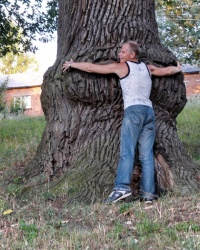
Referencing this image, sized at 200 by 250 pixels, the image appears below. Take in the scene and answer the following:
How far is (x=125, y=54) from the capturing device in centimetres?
624

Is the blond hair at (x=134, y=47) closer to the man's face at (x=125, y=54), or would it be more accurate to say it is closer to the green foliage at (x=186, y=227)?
the man's face at (x=125, y=54)

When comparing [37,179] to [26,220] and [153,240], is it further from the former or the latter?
[153,240]

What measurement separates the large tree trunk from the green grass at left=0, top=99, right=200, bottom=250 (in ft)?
1.79

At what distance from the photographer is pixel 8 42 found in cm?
1352

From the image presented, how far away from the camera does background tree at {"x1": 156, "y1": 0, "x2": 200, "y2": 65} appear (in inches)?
1093

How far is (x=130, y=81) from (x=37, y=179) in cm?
195

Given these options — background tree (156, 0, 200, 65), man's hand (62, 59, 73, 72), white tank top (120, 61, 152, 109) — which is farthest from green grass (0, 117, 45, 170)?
background tree (156, 0, 200, 65)

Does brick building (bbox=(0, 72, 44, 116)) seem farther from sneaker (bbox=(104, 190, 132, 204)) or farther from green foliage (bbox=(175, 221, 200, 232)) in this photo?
green foliage (bbox=(175, 221, 200, 232))

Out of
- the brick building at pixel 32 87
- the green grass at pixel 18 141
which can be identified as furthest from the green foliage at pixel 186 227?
the brick building at pixel 32 87

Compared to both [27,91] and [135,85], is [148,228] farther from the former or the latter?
[27,91]

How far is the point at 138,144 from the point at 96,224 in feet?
5.54

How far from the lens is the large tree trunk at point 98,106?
634 centimetres

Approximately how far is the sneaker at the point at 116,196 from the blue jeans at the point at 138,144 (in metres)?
Answer: 0.06

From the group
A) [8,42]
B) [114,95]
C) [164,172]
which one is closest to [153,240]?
[164,172]
